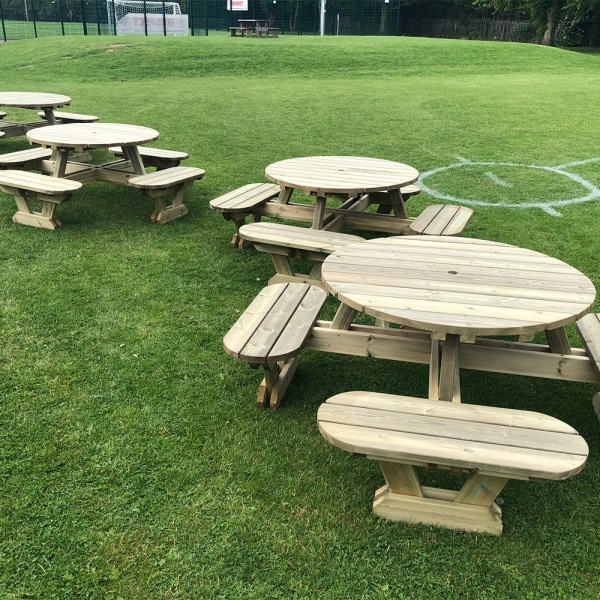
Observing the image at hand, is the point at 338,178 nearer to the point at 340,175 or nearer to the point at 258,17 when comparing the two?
the point at 340,175

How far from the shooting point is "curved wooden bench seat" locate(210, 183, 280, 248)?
15.6 feet

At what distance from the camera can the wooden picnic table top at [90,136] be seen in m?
5.49

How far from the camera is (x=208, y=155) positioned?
8180 mm

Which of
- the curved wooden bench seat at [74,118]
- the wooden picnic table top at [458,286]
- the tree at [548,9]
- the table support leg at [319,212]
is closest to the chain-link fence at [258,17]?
the tree at [548,9]

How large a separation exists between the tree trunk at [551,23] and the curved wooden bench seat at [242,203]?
1365 inches

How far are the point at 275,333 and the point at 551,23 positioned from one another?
3764 cm

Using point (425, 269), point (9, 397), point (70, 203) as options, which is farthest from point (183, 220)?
point (425, 269)

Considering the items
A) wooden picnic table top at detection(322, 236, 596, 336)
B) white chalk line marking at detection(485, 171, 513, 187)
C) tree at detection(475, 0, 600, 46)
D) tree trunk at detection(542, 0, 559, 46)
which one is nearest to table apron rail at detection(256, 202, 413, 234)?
wooden picnic table top at detection(322, 236, 596, 336)

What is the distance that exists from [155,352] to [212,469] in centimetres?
110

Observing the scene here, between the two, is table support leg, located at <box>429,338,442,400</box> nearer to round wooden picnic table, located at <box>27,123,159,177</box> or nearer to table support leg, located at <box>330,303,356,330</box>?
table support leg, located at <box>330,303,356,330</box>

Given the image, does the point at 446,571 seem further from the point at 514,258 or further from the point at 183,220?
the point at 183,220

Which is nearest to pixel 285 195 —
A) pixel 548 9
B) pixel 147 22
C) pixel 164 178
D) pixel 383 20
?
pixel 164 178

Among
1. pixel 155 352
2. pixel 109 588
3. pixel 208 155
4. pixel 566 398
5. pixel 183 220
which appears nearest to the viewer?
pixel 109 588

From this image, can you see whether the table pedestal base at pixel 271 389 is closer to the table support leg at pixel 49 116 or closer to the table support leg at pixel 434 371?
the table support leg at pixel 434 371
